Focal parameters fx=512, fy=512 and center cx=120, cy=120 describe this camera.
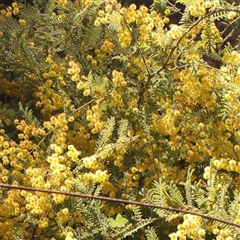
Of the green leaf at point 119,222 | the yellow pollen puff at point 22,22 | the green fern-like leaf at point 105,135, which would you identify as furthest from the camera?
the yellow pollen puff at point 22,22

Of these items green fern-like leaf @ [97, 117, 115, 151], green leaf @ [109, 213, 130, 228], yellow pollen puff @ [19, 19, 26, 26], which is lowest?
green leaf @ [109, 213, 130, 228]

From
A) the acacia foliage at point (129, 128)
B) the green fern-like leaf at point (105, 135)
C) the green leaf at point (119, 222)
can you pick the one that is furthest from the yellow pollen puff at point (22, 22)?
the green leaf at point (119, 222)

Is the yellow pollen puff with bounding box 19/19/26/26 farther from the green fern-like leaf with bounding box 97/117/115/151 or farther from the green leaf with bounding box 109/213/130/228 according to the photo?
the green leaf with bounding box 109/213/130/228

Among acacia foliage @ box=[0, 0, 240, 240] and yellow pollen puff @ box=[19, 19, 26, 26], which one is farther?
yellow pollen puff @ box=[19, 19, 26, 26]

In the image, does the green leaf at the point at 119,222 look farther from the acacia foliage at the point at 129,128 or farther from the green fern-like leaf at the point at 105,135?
the green fern-like leaf at the point at 105,135

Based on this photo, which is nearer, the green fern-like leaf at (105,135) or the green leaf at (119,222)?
the green leaf at (119,222)

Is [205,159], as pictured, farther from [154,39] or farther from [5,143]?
[5,143]

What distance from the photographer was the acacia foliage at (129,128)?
161cm

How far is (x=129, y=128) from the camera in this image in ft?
6.39

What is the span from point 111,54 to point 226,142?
73 centimetres

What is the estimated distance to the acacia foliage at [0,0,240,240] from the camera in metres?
1.61

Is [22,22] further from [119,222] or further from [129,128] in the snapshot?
[119,222]

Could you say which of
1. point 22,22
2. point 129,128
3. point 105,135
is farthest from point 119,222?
point 22,22

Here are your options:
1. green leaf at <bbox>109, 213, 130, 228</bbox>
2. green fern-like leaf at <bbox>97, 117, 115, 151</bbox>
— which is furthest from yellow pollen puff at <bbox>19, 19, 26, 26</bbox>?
green leaf at <bbox>109, 213, 130, 228</bbox>
